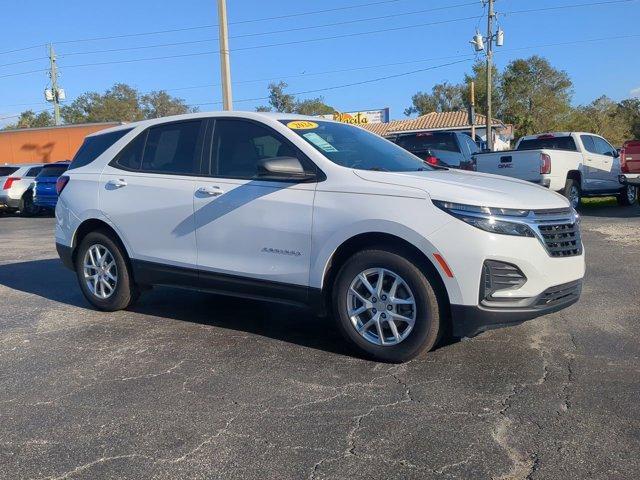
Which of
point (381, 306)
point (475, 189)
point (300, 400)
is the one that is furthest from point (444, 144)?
point (300, 400)

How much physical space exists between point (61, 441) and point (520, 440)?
2.46 meters

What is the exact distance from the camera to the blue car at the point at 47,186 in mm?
18625

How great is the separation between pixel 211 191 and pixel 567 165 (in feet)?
33.7

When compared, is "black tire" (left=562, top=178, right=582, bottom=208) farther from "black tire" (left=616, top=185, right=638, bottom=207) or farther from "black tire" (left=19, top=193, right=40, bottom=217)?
"black tire" (left=19, top=193, right=40, bottom=217)

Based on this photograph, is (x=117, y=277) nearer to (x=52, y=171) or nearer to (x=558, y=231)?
(x=558, y=231)

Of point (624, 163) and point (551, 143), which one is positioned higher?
point (551, 143)

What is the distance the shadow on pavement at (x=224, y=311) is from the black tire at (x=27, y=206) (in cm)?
1284

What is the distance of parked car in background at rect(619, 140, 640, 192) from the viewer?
13.2 metres

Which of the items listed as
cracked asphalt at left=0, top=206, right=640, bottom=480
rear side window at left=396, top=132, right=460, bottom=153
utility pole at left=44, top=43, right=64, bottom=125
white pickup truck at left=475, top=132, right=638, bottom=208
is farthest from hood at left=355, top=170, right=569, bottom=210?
utility pole at left=44, top=43, right=64, bottom=125

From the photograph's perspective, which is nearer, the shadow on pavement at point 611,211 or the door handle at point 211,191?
the door handle at point 211,191

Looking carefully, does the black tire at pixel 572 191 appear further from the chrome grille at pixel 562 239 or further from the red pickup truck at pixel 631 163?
the chrome grille at pixel 562 239

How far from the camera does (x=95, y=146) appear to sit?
646cm

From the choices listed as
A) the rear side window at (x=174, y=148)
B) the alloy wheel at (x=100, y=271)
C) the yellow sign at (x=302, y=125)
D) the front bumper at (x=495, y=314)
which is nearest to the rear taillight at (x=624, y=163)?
the yellow sign at (x=302, y=125)

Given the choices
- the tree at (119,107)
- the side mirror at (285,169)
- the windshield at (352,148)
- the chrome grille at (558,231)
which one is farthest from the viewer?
the tree at (119,107)
